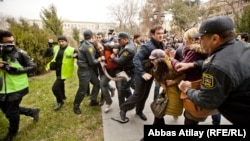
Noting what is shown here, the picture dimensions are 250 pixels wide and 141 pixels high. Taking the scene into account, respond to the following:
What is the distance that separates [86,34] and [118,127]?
2.23m

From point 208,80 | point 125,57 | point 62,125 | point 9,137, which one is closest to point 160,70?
point 208,80

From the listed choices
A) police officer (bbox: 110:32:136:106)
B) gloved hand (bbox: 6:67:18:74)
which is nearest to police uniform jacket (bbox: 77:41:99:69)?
police officer (bbox: 110:32:136:106)

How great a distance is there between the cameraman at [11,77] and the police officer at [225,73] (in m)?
3.15

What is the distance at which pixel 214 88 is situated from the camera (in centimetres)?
173

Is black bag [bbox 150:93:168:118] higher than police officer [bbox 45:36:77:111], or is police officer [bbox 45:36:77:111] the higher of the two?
police officer [bbox 45:36:77:111]

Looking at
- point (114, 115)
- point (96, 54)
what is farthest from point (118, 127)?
point (96, 54)

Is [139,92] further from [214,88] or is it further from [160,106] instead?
[214,88]

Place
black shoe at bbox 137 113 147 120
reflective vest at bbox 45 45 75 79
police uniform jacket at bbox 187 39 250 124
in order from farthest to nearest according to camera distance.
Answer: reflective vest at bbox 45 45 75 79 < black shoe at bbox 137 113 147 120 < police uniform jacket at bbox 187 39 250 124

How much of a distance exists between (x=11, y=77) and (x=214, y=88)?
338 cm

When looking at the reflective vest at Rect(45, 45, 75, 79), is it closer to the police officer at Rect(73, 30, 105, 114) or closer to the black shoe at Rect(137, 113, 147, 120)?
the police officer at Rect(73, 30, 105, 114)

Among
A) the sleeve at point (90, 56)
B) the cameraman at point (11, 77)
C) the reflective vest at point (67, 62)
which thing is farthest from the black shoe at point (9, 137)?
the sleeve at point (90, 56)

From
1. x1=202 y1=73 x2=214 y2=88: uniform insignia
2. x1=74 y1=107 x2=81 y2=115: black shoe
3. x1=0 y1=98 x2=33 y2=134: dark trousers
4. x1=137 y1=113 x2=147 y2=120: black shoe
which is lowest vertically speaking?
x1=74 y1=107 x2=81 y2=115: black shoe

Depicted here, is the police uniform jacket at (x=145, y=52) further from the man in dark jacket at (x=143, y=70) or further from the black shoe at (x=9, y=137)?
the black shoe at (x=9, y=137)

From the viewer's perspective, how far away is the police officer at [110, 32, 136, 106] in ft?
13.8
